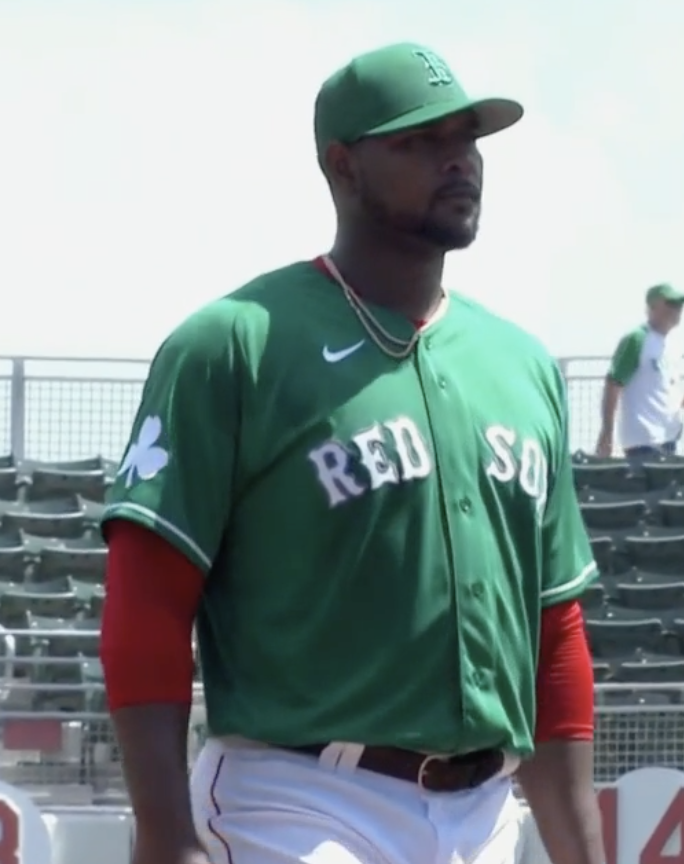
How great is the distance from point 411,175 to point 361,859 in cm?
89

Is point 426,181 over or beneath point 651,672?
over

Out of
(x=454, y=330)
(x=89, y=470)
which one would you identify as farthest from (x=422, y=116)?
(x=89, y=470)

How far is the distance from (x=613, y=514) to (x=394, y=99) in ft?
Answer: 30.7

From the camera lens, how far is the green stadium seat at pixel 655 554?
12.1m

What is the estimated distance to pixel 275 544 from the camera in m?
3.05

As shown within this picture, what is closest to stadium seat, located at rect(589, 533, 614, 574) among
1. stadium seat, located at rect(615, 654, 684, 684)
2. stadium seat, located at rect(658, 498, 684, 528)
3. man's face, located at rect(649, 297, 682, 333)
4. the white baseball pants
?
stadium seat, located at rect(658, 498, 684, 528)

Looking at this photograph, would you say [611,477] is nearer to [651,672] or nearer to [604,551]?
[604,551]

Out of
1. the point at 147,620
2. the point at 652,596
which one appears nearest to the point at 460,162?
the point at 147,620

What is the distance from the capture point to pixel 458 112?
10.3 ft

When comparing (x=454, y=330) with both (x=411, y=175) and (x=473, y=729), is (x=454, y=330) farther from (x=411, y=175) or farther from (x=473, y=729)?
(x=473, y=729)

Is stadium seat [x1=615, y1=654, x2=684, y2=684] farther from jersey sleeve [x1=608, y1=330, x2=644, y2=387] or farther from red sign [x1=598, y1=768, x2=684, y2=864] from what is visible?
red sign [x1=598, y1=768, x2=684, y2=864]

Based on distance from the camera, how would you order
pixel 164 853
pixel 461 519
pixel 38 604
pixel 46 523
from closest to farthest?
1. pixel 164 853
2. pixel 461 519
3. pixel 38 604
4. pixel 46 523

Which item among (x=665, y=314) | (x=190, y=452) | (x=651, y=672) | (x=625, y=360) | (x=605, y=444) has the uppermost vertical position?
(x=190, y=452)

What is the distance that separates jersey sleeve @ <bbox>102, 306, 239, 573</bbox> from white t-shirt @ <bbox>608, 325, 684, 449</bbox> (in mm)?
9133
